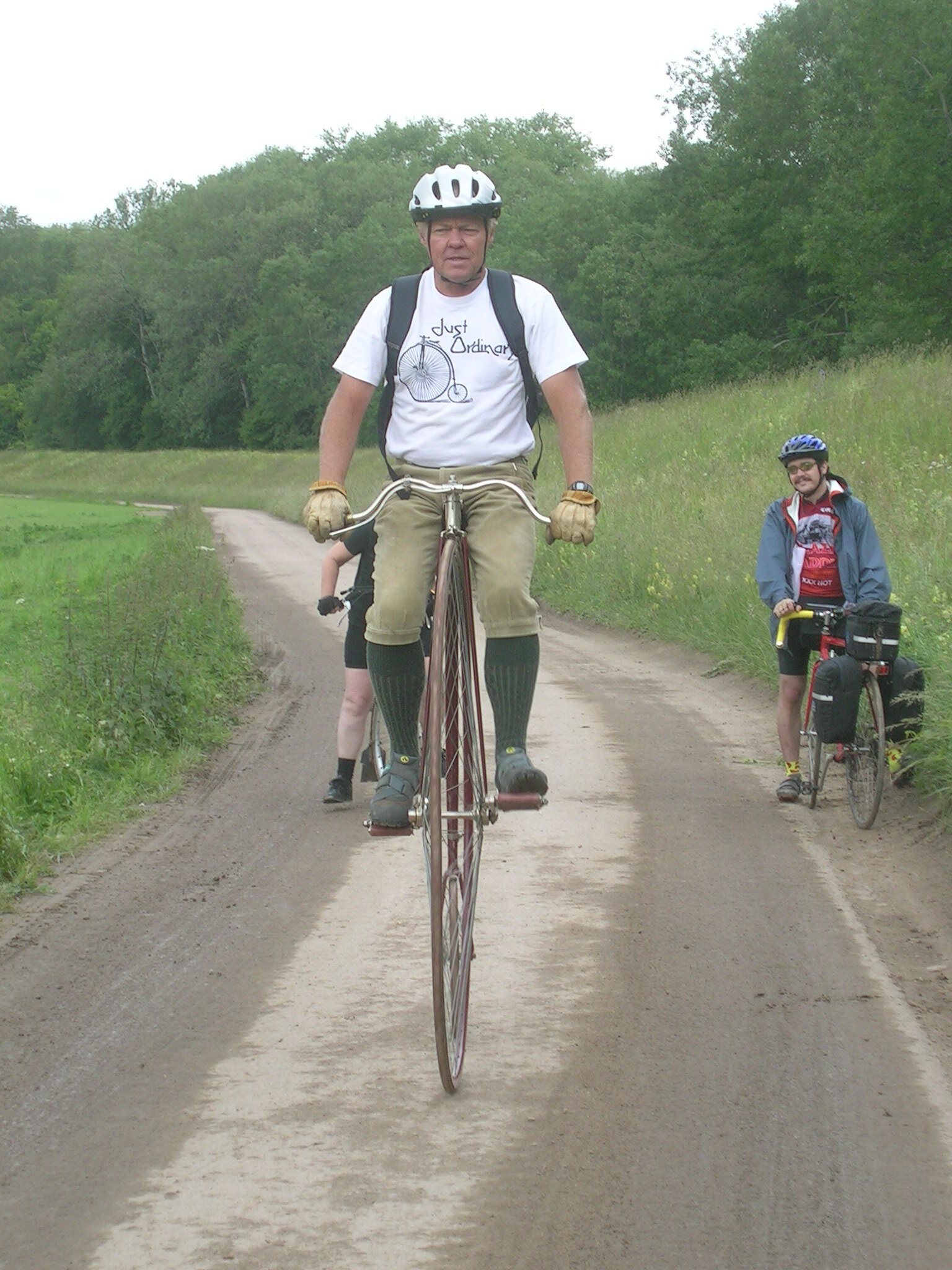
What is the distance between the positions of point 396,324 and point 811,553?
4.31 metres

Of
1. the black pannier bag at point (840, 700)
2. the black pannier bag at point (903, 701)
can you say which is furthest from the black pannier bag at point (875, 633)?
the black pannier bag at point (903, 701)

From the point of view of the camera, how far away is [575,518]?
4.13 metres

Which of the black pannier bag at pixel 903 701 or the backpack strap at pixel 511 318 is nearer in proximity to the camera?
the backpack strap at pixel 511 318

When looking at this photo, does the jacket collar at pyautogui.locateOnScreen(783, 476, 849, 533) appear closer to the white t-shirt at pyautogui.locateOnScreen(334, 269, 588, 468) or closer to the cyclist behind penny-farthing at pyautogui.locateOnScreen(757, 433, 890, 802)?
the cyclist behind penny-farthing at pyautogui.locateOnScreen(757, 433, 890, 802)

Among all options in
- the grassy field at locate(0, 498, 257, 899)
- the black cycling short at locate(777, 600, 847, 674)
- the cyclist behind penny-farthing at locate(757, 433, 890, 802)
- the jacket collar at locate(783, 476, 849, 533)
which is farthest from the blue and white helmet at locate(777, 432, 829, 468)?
the grassy field at locate(0, 498, 257, 899)

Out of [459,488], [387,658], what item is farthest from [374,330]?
[387,658]

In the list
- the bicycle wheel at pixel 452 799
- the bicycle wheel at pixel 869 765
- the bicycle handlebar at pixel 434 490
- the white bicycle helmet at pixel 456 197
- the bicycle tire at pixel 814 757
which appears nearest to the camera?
the bicycle wheel at pixel 452 799

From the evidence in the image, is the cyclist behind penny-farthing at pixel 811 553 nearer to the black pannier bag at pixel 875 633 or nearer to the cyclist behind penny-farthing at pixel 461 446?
the black pannier bag at pixel 875 633

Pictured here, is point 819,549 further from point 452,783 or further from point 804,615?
point 452,783

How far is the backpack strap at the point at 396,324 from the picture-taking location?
4.37 metres

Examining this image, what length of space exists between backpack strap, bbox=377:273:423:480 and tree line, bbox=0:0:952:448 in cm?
3292

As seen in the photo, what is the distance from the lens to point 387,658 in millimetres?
4371

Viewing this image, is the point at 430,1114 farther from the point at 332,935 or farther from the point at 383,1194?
the point at 332,935

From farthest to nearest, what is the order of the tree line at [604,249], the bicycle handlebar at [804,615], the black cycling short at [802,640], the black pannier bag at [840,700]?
1. the tree line at [604,249]
2. the black cycling short at [802,640]
3. the bicycle handlebar at [804,615]
4. the black pannier bag at [840,700]
